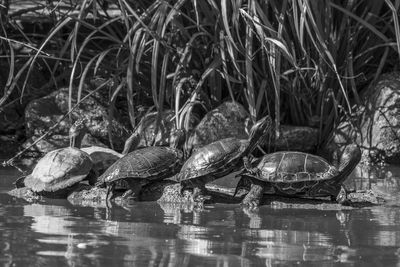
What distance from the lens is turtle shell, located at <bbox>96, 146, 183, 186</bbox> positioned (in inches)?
255

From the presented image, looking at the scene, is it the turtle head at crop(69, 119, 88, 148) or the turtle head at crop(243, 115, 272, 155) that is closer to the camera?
the turtle head at crop(243, 115, 272, 155)

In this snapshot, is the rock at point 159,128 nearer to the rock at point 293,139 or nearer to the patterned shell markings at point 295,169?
the rock at point 293,139

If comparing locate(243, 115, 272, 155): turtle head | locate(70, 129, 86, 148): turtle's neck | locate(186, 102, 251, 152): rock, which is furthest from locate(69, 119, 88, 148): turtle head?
locate(243, 115, 272, 155): turtle head

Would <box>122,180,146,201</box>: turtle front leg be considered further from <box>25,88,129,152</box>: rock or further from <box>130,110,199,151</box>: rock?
<box>25,88,129,152</box>: rock

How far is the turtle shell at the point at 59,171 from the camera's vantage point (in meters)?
6.60

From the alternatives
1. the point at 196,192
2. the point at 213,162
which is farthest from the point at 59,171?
the point at 213,162

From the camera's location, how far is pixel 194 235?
16.9 ft

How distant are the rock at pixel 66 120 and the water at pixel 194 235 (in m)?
2.06

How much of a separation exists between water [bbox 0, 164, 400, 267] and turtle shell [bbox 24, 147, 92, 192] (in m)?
0.20

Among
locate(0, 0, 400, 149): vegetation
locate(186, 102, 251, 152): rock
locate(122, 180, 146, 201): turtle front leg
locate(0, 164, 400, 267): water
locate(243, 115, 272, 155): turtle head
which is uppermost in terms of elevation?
locate(0, 0, 400, 149): vegetation

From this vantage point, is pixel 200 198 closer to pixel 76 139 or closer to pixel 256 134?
pixel 256 134

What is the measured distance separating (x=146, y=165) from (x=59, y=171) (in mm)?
658

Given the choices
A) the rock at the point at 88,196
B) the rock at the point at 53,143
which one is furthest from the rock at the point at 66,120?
the rock at the point at 88,196

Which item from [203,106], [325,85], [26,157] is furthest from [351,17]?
[26,157]
